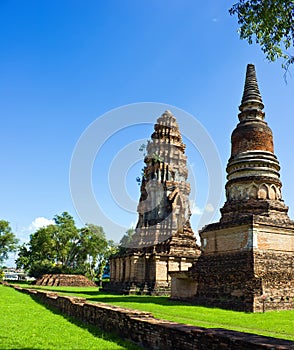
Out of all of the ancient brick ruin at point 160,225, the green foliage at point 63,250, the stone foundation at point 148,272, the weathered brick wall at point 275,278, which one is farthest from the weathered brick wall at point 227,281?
the green foliage at point 63,250

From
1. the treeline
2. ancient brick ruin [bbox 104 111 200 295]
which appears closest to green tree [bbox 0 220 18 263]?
the treeline

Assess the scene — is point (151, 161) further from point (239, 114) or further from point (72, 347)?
point (72, 347)

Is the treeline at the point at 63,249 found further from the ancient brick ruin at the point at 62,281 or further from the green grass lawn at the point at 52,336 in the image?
the green grass lawn at the point at 52,336

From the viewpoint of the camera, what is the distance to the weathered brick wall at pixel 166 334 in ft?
21.9

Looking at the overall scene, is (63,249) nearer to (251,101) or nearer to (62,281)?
(62,281)

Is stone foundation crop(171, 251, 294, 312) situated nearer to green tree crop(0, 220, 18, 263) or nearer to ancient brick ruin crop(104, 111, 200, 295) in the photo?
ancient brick ruin crop(104, 111, 200, 295)

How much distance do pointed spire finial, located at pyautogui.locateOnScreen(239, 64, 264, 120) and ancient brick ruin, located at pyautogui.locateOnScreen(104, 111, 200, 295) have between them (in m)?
15.8

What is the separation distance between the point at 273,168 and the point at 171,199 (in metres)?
17.0

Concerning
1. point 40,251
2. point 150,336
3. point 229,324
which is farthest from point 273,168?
point 40,251

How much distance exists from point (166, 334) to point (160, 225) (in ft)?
106

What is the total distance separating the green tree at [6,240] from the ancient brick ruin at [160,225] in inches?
1289

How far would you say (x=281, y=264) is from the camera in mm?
21125

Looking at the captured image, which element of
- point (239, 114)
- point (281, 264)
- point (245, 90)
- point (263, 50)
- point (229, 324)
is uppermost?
point (245, 90)

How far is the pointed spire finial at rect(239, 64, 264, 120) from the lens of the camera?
27.9 m
